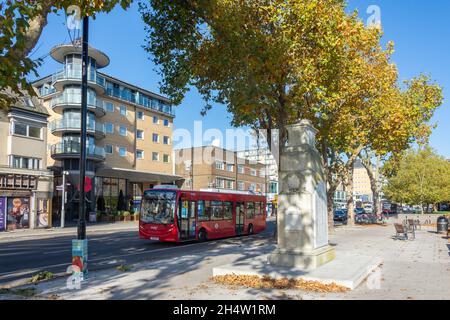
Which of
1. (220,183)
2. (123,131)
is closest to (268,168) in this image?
(220,183)

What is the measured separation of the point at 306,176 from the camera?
40.0ft

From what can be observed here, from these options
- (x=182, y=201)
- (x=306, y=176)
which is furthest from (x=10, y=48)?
(x=182, y=201)

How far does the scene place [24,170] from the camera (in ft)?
106

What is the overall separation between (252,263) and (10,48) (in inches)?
344

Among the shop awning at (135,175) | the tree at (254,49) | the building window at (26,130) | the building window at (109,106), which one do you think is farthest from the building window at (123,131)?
the tree at (254,49)

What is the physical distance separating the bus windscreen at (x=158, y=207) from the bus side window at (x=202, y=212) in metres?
2.24

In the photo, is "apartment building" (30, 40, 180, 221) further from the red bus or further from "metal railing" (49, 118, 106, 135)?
the red bus

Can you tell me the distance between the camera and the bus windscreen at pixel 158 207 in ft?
66.1

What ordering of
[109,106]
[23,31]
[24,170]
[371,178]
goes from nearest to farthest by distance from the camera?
[23,31] → [24,170] → [371,178] → [109,106]

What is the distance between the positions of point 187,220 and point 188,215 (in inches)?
10.5

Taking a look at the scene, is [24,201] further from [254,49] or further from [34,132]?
[254,49]

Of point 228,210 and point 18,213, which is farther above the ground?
point 228,210

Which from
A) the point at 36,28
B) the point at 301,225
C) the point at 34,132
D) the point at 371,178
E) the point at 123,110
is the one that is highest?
the point at 123,110
